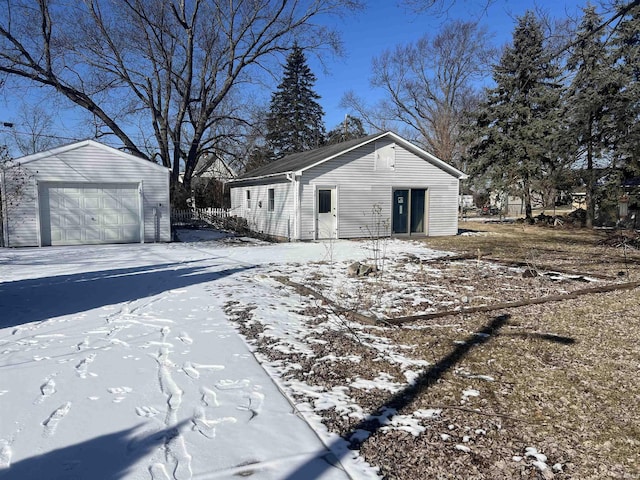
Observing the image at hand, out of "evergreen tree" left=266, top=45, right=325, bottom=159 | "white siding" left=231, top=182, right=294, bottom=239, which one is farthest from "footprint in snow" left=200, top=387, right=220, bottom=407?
"evergreen tree" left=266, top=45, right=325, bottom=159

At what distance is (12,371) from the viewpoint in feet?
12.3

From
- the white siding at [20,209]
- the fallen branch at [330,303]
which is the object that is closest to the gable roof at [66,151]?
the white siding at [20,209]

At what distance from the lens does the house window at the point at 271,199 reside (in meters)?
18.0

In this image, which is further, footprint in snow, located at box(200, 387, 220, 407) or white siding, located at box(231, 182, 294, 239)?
white siding, located at box(231, 182, 294, 239)

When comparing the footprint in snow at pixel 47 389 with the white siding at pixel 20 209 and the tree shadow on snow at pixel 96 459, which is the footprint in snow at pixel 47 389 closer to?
the tree shadow on snow at pixel 96 459

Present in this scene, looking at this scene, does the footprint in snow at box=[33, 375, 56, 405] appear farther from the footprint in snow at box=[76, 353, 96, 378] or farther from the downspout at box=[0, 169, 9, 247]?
the downspout at box=[0, 169, 9, 247]

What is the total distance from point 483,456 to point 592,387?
1526 millimetres

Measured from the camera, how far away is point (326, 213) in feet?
54.0

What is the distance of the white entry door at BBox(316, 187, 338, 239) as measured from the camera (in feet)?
53.5

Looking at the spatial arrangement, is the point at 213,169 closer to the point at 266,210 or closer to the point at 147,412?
the point at 266,210

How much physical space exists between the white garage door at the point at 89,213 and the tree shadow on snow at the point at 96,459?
13.6m

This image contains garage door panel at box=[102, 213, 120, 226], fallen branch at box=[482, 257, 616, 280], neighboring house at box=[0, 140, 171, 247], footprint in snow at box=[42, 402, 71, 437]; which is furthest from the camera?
garage door panel at box=[102, 213, 120, 226]

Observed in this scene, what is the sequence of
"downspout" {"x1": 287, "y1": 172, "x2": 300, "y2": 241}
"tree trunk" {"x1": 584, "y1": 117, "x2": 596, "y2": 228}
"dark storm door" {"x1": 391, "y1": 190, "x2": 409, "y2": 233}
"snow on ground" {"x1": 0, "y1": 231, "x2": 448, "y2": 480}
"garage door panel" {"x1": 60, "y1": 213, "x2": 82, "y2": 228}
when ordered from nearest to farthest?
"snow on ground" {"x1": 0, "y1": 231, "x2": 448, "y2": 480} < "garage door panel" {"x1": 60, "y1": 213, "x2": 82, "y2": 228} < "downspout" {"x1": 287, "y1": 172, "x2": 300, "y2": 241} < "dark storm door" {"x1": 391, "y1": 190, "x2": 409, "y2": 233} < "tree trunk" {"x1": 584, "y1": 117, "x2": 596, "y2": 228}

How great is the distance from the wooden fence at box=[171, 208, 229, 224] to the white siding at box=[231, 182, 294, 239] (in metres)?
0.69
